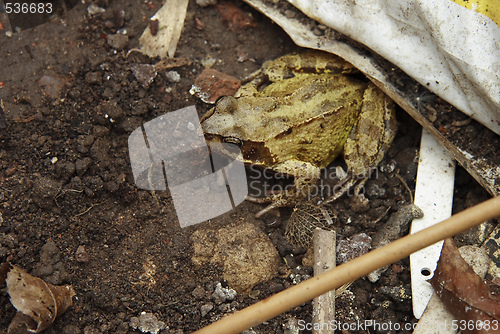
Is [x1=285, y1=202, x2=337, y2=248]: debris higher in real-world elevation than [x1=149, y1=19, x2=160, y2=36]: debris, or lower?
lower

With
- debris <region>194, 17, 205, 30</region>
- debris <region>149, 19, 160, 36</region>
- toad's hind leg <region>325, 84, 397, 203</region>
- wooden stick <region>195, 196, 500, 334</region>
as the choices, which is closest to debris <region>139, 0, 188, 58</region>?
debris <region>149, 19, 160, 36</region>

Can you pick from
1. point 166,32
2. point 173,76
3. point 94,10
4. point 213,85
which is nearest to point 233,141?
point 213,85

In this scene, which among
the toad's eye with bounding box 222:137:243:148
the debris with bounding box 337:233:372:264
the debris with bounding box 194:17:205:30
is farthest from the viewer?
the debris with bounding box 194:17:205:30

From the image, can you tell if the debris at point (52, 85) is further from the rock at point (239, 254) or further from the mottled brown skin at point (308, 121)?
the rock at point (239, 254)

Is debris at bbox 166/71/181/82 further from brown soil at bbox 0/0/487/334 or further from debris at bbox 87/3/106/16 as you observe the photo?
debris at bbox 87/3/106/16

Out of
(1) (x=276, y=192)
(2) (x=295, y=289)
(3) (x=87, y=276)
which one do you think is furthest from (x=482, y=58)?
(3) (x=87, y=276)

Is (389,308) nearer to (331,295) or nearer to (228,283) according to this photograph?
(331,295)

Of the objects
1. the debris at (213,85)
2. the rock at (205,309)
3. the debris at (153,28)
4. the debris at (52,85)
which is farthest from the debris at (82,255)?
the debris at (153,28)
